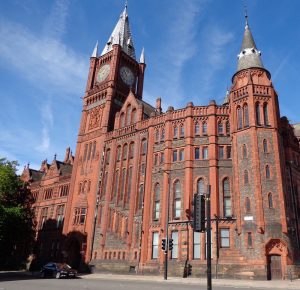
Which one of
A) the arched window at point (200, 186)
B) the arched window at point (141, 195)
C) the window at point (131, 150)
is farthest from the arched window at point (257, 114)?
the window at point (131, 150)

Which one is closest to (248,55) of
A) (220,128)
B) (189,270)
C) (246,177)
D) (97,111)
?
(220,128)

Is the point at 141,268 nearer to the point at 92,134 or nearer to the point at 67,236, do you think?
the point at 67,236

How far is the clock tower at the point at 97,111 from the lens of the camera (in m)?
49.9

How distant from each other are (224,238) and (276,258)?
557 cm

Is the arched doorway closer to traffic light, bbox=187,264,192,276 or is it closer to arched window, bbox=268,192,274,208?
arched window, bbox=268,192,274,208

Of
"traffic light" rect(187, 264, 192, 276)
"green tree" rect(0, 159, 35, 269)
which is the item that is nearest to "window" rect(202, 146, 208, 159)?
"traffic light" rect(187, 264, 192, 276)

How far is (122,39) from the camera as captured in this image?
65312 millimetres

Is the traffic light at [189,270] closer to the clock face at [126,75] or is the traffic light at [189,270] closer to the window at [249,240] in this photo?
the window at [249,240]

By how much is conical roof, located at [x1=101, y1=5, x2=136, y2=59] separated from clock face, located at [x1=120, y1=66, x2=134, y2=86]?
192 inches

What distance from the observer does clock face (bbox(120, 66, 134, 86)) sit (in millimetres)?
59906

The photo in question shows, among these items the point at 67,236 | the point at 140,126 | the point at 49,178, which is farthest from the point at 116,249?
the point at 49,178

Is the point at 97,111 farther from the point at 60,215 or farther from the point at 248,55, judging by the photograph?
the point at 248,55

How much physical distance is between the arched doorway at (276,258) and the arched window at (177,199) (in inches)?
432

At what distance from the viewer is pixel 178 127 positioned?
4362cm
